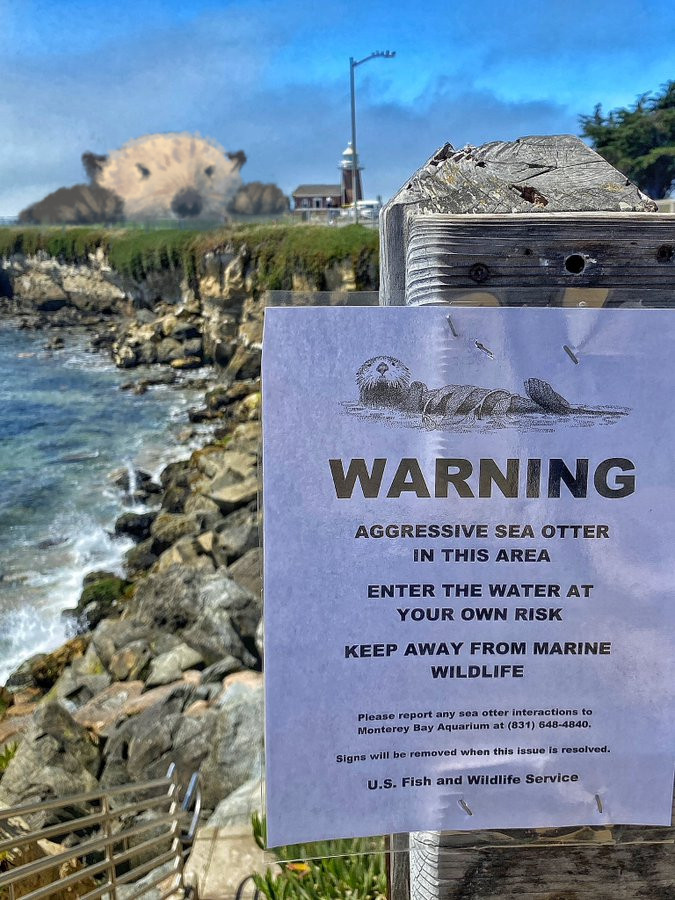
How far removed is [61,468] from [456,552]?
2481cm

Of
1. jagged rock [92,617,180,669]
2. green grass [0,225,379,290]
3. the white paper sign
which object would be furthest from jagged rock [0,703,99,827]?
green grass [0,225,379,290]

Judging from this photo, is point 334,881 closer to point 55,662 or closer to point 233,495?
point 55,662

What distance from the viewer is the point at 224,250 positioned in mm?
42438

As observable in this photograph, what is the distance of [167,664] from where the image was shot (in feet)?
28.9

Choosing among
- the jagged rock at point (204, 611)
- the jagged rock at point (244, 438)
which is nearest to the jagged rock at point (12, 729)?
the jagged rock at point (204, 611)

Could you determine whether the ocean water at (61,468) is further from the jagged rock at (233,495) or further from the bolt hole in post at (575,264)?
the bolt hole in post at (575,264)

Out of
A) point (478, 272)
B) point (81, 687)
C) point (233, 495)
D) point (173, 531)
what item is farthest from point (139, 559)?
point (478, 272)

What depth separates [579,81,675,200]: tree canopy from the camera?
3819 centimetres

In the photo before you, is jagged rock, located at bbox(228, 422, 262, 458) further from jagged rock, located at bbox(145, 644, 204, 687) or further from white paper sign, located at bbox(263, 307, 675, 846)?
white paper sign, located at bbox(263, 307, 675, 846)

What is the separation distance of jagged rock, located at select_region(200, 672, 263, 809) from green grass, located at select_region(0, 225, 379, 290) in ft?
79.2

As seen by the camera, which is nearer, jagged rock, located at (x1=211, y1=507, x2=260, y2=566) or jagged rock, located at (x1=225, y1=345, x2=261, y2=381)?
jagged rock, located at (x1=211, y1=507, x2=260, y2=566)

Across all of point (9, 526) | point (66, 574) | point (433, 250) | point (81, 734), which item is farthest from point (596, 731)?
point (9, 526)

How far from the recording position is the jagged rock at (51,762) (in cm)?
600

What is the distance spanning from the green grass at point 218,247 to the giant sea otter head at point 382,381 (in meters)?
27.7
